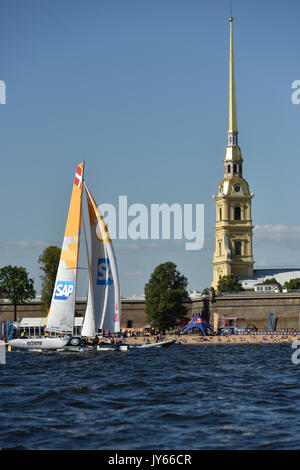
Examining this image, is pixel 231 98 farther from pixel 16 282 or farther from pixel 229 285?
pixel 16 282

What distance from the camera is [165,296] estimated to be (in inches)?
4808

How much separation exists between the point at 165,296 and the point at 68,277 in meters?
54.8

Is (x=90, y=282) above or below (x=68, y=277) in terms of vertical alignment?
below

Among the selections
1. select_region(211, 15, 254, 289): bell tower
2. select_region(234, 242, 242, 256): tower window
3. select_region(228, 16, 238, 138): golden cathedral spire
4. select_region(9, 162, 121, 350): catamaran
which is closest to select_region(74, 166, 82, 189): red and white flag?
select_region(9, 162, 121, 350): catamaran

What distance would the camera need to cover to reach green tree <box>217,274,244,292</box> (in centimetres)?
14500

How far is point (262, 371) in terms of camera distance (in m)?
52.7

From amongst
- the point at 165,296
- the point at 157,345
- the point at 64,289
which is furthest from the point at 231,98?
the point at 64,289

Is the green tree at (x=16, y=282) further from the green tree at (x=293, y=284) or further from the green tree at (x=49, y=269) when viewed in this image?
the green tree at (x=293, y=284)

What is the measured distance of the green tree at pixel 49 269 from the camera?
11994 centimetres

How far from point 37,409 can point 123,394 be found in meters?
6.27

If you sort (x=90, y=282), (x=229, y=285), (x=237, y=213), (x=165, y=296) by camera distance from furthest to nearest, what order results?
1. (x=237, y=213)
2. (x=229, y=285)
3. (x=165, y=296)
4. (x=90, y=282)

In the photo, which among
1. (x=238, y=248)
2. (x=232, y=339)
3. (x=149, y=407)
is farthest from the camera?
(x=238, y=248)

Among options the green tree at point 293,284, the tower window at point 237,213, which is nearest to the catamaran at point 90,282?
the green tree at point 293,284
